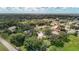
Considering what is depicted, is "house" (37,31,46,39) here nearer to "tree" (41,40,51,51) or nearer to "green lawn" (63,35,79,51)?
"tree" (41,40,51,51)

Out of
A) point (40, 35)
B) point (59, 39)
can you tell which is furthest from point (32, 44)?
point (59, 39)

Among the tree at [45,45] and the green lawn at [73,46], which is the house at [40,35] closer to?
the tree at [45,45]

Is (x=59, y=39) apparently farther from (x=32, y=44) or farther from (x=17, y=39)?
(x=17, y=39)

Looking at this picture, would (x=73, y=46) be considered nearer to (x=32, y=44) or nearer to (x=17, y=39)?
(x=32, y=44)

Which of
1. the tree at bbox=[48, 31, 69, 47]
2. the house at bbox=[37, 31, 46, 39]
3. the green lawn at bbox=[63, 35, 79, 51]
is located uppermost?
the house at bbox=[37, 31, 46, 39]

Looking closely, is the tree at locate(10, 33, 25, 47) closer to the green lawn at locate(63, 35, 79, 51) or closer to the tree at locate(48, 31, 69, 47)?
the tree at locate(48, 31, 69, 47)

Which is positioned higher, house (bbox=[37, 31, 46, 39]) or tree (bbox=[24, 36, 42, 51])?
house (bbox=[37, 31, 46, 39])

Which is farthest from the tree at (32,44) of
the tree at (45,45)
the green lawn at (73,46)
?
the green lawn at (73,46)

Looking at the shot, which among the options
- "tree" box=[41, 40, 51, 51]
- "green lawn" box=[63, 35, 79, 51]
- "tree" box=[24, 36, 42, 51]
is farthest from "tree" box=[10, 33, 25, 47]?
"green lawn" box=[63, 35, 79, 51]

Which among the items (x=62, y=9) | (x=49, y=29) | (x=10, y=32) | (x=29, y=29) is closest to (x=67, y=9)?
(x=62, y=9)
